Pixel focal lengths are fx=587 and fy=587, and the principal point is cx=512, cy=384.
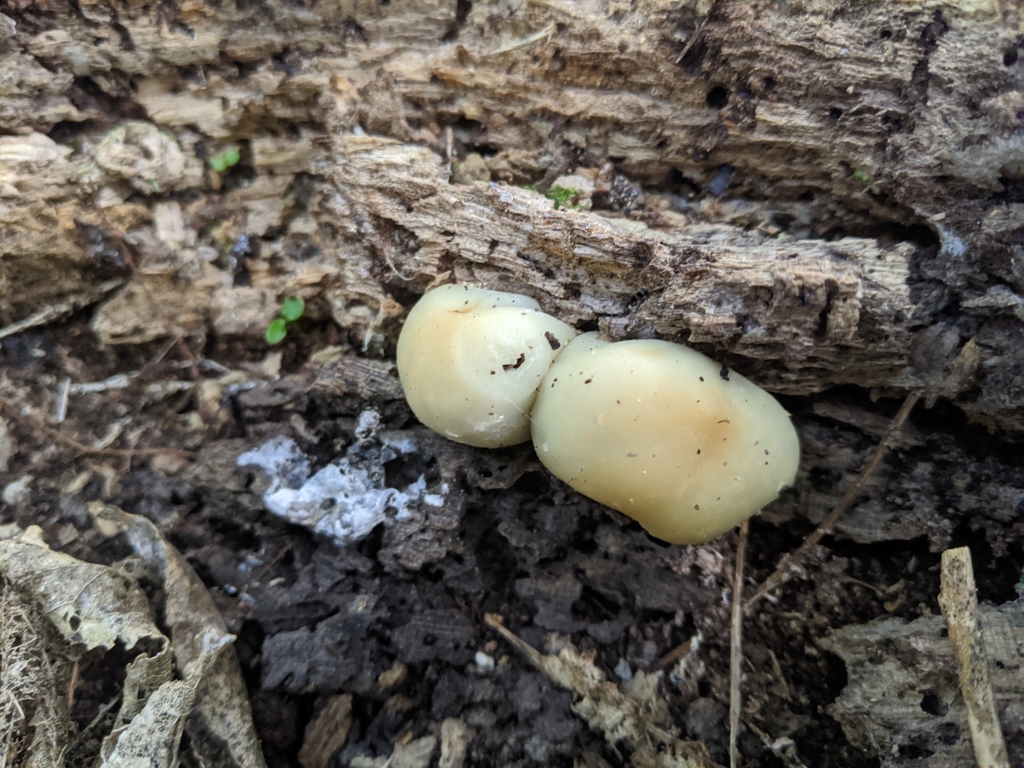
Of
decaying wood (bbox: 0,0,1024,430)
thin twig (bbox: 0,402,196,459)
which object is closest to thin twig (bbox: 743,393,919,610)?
decaying wood (bbox: 0,0,1024,430)

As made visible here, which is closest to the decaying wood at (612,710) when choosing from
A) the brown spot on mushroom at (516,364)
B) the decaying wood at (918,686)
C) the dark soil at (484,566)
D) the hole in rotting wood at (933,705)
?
the dark soil at (484,566)

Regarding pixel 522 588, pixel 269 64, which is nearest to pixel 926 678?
pixel 522 588

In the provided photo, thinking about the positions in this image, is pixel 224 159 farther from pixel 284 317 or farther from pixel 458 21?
pixel 458 21

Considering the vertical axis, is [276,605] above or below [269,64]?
below

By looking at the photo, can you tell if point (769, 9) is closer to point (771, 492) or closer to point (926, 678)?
point (771, 492)

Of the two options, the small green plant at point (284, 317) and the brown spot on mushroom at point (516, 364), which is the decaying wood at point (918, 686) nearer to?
the brown spot on mushroom at point (516, 364)

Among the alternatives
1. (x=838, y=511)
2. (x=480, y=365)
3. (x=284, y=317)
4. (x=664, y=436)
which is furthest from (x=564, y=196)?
(x=838, y=511)
